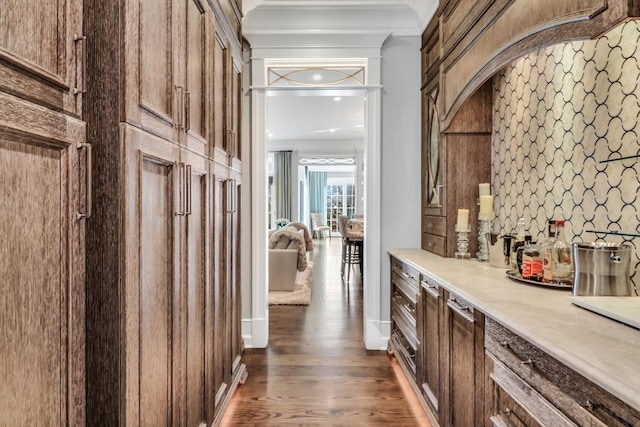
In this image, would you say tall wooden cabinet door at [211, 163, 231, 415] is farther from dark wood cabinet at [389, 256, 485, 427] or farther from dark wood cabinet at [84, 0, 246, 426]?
dark wood cabinet at [389, 256, 485, 427]

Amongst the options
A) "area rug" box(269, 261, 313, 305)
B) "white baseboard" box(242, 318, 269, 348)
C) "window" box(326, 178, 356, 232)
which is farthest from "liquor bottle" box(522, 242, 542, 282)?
"window" box(326, 178, 356, 232)

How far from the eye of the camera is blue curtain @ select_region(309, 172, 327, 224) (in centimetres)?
1347

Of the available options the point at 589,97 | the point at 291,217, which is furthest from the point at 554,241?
the point at 291,217

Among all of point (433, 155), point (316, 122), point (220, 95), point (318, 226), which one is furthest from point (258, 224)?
point (318, 226)

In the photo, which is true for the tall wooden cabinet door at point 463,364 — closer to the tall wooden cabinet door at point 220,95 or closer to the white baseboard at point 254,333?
the tall wooden cabinet door at point 220,95

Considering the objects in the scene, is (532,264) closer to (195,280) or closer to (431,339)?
→ (431,339)

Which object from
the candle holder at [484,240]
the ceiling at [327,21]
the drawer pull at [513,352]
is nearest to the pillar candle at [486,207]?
the candle holder at [484,240]

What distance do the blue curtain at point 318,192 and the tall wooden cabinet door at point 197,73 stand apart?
11.7m

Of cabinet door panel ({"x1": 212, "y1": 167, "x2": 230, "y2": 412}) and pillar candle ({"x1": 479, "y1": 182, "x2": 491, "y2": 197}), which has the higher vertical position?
pillar candle ({"x1": 479, "y1": 182, "x2": 491, "y2": 197})

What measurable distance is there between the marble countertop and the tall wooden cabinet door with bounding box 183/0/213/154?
1.29 metres

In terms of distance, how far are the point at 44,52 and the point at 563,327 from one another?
4.73ft

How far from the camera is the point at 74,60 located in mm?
872

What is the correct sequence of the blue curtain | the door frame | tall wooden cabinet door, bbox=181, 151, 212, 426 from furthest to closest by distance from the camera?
the blue curtain → the door frame → tall wooden cabinet door, bbox=181, 151, 212, 426

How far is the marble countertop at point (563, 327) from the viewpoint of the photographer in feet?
2.52
